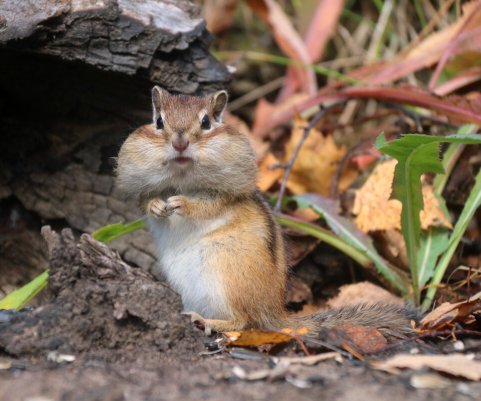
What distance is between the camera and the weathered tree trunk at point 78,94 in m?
3.74

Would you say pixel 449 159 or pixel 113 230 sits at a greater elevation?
pixel 449 159

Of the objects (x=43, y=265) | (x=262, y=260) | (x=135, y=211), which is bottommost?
(x=43, y=265)

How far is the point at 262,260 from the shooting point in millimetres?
3330

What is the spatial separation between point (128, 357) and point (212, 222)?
33.0 inches

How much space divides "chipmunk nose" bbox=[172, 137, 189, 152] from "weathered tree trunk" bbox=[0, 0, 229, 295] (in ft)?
2.76

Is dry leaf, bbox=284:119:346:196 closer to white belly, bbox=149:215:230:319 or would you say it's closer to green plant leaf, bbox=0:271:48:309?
white belly, bbox=149:215:230:319

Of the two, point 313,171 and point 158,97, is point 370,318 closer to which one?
point 158,97

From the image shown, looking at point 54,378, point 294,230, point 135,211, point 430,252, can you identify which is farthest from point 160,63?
point 54,378

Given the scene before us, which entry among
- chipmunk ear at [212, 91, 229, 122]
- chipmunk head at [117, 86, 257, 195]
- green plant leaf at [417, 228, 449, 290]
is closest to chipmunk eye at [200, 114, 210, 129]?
chipmunk head at [117, 86, 257, 195]

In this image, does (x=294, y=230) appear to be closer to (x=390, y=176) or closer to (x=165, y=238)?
(x=390, y=176)

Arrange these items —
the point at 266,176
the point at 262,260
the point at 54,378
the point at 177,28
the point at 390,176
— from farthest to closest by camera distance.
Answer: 1. the point at 266,176
2. the point at 390,176
3. the point at 177,28
4. the point at 262,260
5. the point at 54,378

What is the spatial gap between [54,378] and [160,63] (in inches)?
81.4

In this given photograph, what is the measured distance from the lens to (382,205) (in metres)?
4.29

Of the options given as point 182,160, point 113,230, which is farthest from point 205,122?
point 113,230
